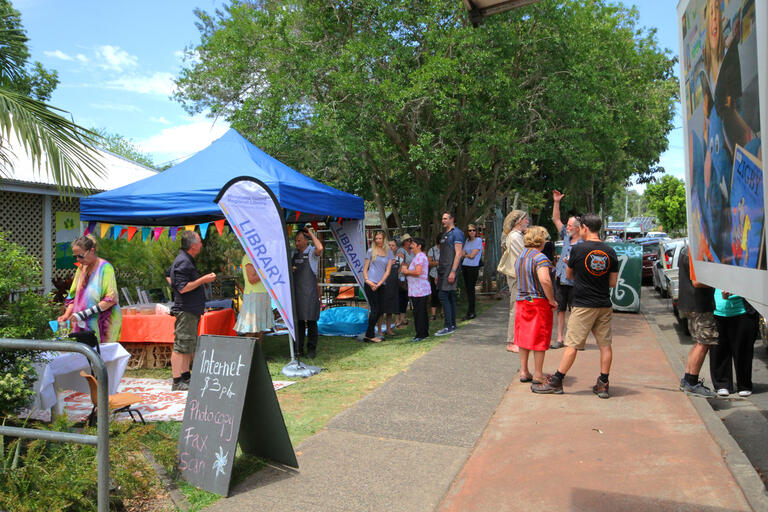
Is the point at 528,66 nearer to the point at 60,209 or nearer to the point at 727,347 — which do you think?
the point at 727,347

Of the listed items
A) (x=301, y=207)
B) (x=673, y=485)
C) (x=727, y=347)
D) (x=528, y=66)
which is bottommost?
(x=673, y=485)

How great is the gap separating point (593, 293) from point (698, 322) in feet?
3.70

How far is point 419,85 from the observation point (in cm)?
1008

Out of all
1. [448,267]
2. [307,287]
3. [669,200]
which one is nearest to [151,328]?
[307,287]

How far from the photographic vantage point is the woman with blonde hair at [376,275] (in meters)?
9.73

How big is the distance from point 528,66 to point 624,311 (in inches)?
216

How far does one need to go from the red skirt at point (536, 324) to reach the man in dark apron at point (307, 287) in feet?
10.6

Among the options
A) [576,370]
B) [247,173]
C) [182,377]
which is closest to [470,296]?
[576,370]

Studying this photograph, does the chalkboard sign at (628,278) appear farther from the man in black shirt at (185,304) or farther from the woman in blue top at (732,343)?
the man in black shirt at (185,304)

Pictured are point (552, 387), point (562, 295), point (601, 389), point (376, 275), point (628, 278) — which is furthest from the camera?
point (628, 278)

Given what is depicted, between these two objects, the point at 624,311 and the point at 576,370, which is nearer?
the point at 576,370

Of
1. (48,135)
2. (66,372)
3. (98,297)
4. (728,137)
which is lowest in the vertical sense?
(66,372)

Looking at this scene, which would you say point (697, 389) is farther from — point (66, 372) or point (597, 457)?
point (66, 372)

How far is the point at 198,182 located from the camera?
837 centimetres
